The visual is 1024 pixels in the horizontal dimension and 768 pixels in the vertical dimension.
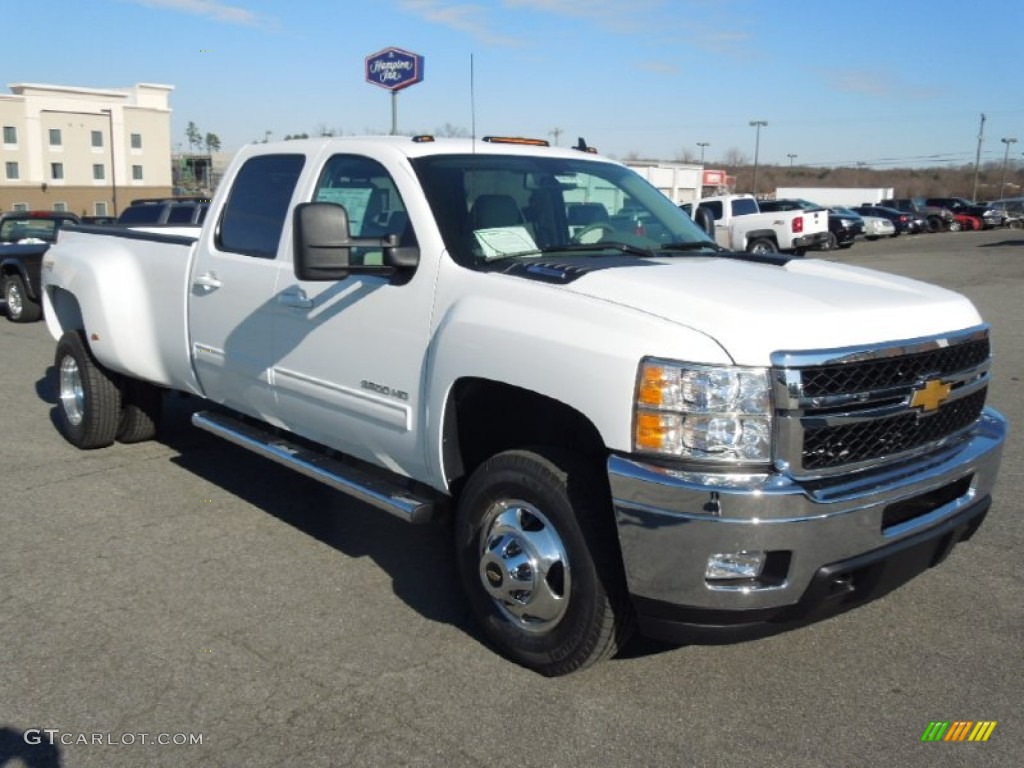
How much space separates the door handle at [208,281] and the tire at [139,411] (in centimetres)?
176

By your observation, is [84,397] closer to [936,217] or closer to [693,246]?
[693,246]

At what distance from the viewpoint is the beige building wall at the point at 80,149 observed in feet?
240

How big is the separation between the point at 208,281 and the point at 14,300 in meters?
11.0

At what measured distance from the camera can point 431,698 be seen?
353 centimetres

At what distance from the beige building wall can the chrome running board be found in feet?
251

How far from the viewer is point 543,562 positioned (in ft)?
11.6

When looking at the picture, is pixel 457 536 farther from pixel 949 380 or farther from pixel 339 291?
pixel 949 380

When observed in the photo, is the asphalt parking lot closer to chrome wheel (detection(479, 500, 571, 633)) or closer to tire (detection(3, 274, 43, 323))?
chrome wheel (detection(479, 500, 571, 633))

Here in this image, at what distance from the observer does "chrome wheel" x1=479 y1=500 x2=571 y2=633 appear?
354 cm

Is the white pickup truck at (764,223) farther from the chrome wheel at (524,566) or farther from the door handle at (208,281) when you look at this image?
the chrome wheel at (524,566)

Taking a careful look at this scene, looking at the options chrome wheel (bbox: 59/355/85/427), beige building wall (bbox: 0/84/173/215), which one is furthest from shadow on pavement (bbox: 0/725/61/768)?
beige building wall (bbox: 0/84/173/215)

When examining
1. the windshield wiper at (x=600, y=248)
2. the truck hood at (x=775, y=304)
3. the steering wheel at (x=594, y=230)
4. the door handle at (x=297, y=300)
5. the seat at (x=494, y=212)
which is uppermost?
the seat at (x=494, y=212)

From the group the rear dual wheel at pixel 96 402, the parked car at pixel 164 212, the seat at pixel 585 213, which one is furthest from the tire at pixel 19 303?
the seat at pixel 585 213

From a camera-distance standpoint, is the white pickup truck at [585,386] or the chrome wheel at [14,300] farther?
the chrome wheel at [14,300]
